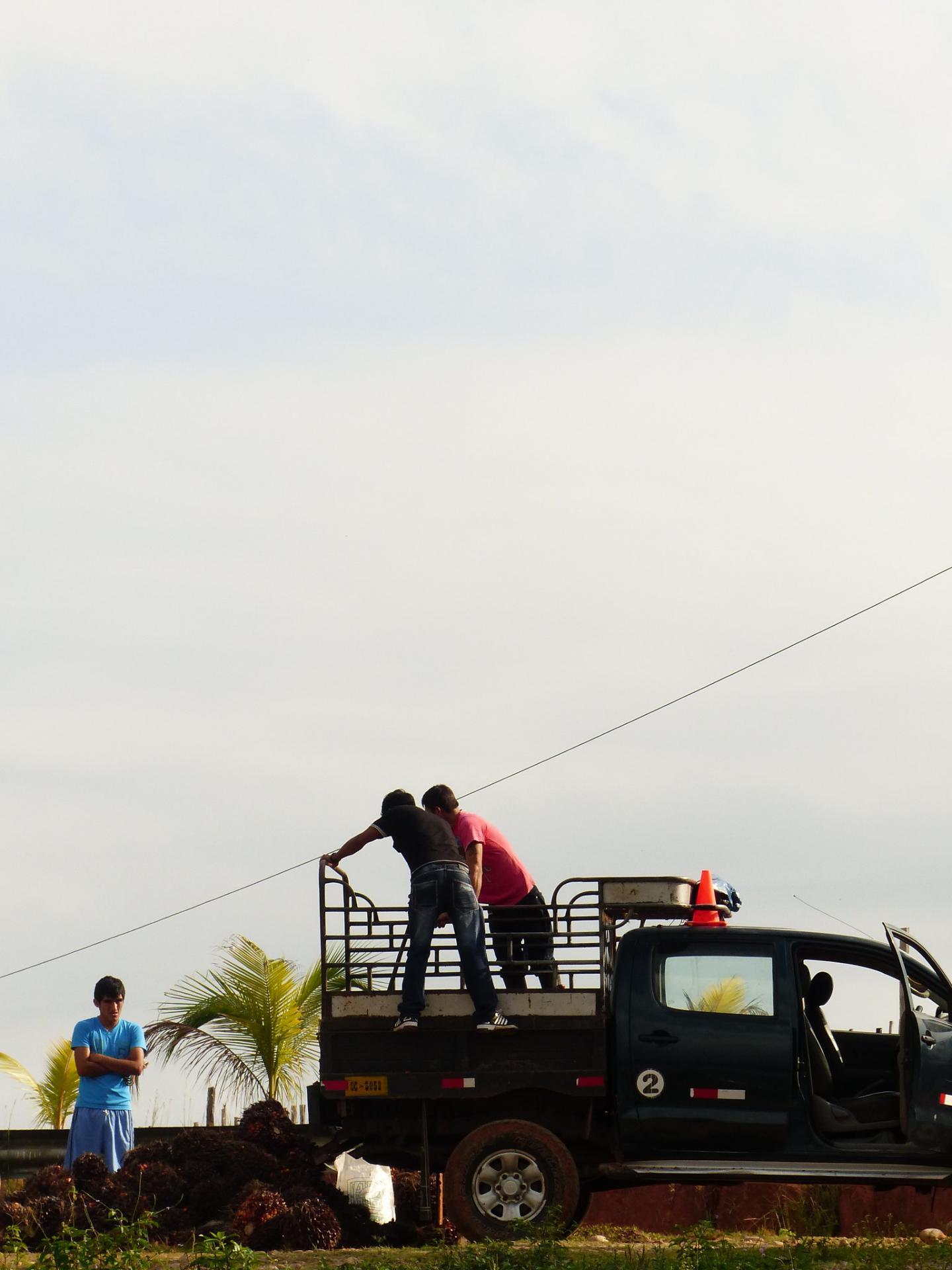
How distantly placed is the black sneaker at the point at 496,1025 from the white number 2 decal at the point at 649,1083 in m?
0.81

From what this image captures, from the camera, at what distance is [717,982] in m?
10.6

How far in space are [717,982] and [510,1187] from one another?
174 centimetres

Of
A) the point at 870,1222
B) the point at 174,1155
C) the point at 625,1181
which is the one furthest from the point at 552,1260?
the point at 870,1222

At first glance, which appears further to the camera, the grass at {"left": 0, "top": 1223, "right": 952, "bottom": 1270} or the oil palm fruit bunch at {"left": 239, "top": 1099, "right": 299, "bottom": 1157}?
the oil palm fruit bunch at {"left": 239, "top": 1099, "right": 299, "bottom": 1157}

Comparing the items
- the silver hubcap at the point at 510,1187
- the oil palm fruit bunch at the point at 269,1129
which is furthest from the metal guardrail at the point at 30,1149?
the silver hubcap at the point at 510,1187

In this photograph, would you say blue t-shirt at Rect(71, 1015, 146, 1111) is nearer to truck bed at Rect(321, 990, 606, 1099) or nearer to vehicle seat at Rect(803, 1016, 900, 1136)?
truck bed at Rect(321, 990, 606, 1099)

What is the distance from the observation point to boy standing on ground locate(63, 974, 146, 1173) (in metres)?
10.9

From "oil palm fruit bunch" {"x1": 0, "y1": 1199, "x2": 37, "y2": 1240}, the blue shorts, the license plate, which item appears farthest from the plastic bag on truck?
"oil palm fruit bunch" {"x1": 0, "y1": 1199, "x2": 37, "y2": 1240}

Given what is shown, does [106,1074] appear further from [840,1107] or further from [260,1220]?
[840,1107]

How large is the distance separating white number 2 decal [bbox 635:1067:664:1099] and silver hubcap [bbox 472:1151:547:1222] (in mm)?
764

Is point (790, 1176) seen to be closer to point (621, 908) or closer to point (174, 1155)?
point (621, 908)

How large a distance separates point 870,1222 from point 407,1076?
3.74 metres

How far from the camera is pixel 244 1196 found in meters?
10.7

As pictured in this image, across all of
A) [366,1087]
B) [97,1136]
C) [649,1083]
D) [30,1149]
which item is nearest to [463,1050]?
[366,1087]
